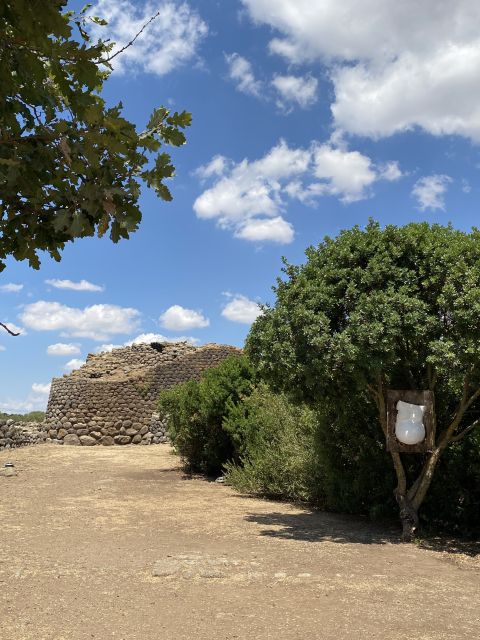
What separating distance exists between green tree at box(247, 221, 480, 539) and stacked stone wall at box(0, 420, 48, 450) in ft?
48.9

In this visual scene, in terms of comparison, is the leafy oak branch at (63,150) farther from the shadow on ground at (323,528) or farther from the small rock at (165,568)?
the shadow on ground at (323,528)

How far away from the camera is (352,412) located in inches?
342

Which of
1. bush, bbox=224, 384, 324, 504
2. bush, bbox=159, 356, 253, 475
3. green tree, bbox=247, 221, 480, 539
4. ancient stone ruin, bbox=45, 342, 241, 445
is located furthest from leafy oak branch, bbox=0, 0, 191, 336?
ancient stone ruin, bbox=45, 342, 241, 445

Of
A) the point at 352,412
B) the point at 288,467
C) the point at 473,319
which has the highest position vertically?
the point at 473,319

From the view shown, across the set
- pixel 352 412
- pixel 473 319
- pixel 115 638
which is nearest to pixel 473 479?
pixel 352 412

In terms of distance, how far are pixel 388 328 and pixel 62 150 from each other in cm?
499

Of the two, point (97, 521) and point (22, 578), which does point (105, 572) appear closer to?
point (22, 578)

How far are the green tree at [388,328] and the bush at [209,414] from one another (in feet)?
17.5

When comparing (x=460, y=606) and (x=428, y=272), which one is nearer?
(x=460, y=606)

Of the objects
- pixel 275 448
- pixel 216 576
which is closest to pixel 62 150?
pixel 216 576

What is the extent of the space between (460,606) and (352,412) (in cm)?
410

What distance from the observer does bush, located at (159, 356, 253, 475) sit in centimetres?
1312

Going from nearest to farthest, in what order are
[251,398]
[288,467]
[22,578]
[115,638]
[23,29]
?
[23,29]
[115,638]
[22,578]
[288,467]
[251,398]

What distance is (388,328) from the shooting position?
22.0 feet
